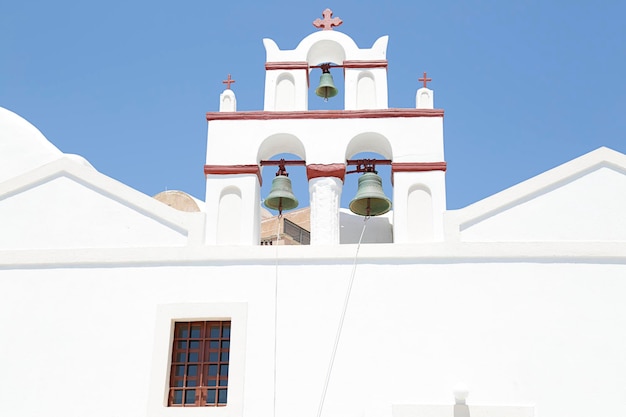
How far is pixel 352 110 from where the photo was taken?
29.4ft

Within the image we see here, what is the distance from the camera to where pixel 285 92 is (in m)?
9.38

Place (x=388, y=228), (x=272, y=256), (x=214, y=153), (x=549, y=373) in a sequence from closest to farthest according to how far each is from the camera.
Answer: (x=549, y=373) < (x=272, y=256) < (x=214, y=153) < (x=388, y=228)

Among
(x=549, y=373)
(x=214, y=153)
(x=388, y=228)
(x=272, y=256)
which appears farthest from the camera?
(x=388, y=228)

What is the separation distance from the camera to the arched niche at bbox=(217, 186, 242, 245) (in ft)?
27.9

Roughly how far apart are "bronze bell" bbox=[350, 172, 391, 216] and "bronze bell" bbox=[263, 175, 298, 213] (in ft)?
2.21

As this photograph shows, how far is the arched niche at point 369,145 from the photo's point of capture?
8.90 m

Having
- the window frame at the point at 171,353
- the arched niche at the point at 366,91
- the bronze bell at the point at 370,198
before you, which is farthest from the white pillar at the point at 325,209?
the window frame at the point at 171,353

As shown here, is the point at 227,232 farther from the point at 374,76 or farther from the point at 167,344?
the point at 374,76

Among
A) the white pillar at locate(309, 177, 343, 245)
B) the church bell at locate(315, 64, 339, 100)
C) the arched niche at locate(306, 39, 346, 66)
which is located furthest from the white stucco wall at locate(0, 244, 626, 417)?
the arched niche at locate(306, 39, 346, 66)

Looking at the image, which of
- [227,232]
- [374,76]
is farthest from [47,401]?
[374,76]

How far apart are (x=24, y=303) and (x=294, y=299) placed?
2.61 m

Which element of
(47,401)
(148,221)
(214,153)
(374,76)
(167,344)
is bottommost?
(47,401)

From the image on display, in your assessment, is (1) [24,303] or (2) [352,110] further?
(2) [352,110]

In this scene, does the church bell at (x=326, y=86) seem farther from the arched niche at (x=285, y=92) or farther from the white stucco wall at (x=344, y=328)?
the white stucco wall at (x=344, y=328)
